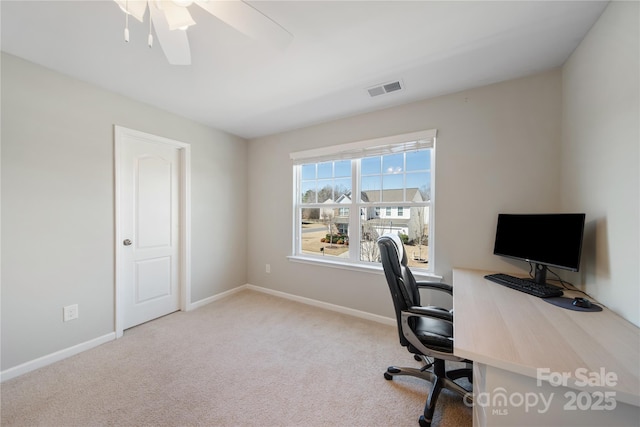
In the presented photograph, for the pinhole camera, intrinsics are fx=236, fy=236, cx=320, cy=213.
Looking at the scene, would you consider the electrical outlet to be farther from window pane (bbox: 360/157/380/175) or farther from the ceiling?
window pane (bbox: 360/157/380/175)

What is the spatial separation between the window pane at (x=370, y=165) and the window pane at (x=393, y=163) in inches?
2.9

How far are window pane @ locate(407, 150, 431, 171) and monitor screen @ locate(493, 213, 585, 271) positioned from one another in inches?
33.9

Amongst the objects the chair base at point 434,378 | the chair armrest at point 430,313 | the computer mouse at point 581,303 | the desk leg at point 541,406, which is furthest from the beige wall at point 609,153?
the chair base at point 434,378

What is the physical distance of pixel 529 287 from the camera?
1.60m

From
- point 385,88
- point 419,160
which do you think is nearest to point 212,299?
point 419,160

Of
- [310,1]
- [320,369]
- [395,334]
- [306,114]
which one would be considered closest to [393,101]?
[306,114]

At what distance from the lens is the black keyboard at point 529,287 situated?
1.50 m

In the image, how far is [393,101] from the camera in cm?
252

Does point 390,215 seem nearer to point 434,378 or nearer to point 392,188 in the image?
point 392,188


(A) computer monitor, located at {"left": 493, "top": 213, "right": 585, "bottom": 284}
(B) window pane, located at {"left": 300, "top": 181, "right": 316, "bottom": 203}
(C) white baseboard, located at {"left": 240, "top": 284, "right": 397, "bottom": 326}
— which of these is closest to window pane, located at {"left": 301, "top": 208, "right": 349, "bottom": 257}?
(B) window pane, located at {"left": 300, "top": 181, "right": 316, "bottom": 203}

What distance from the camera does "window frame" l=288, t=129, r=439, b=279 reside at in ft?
8.12

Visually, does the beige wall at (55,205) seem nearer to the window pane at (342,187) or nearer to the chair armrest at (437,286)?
the window pane at (342,187)

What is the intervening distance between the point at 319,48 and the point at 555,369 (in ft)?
6.99

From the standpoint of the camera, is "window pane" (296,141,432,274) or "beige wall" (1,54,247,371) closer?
"beige wall" (1,54,247,371)
